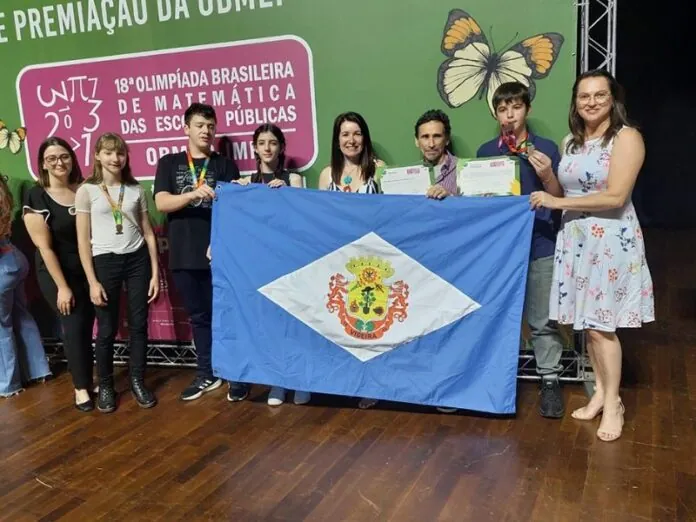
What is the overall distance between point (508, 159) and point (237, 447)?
1.66 metres

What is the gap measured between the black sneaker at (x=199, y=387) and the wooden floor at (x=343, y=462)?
70 millimetres

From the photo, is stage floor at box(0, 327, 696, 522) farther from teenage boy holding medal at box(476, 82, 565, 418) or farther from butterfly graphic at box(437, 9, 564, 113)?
butterfly graphic at box(437, 9, 564, 113)

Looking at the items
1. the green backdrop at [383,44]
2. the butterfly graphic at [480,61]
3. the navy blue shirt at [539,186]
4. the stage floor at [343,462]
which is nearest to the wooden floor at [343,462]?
the stage floor at [343,462]

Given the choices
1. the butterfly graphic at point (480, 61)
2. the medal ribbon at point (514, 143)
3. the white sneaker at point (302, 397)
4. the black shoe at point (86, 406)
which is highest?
the butterfly graphic at point (480, 61)

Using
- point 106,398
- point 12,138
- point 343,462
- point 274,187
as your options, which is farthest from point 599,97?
point 12,138

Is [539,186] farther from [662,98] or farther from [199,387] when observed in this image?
[662,98]

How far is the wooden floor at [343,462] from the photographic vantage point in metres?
2.23

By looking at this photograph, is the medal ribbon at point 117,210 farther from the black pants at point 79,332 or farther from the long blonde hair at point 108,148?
the black pants at point 79,332

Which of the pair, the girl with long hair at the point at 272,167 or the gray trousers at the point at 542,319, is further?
the girl with long hair at the point at 272,167

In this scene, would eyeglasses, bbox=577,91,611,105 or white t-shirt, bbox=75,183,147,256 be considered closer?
eyeglasses, bbox=577,91,611,105

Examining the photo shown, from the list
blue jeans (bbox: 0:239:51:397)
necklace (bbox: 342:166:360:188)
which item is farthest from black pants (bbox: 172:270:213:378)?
blue jeans (bbox: 0:239:51:397)

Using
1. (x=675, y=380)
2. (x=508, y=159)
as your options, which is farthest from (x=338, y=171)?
(x=675, y=380)

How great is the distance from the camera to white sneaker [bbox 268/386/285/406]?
3.16 meters

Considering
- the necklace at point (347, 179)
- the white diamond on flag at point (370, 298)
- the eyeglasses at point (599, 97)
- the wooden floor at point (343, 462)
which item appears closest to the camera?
the wooden floor at point (343, 462)
